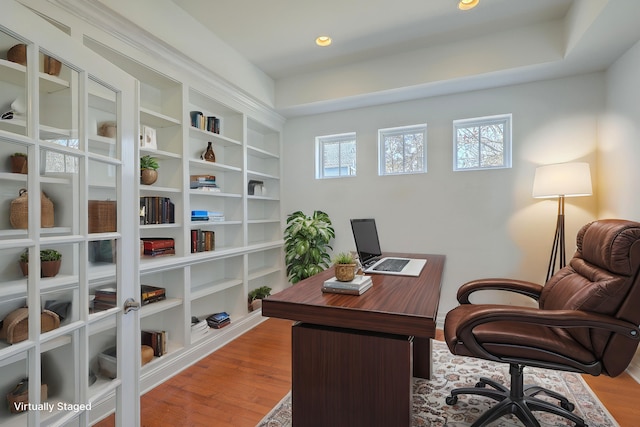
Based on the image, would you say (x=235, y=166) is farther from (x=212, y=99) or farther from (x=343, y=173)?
(x=343, y=173)

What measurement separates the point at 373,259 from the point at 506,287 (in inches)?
37.8

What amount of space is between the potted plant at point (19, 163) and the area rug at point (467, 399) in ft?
5.47

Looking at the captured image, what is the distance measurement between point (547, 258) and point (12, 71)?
3838 mm

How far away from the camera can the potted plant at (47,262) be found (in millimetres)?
920

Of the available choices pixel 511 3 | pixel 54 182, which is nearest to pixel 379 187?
pixel 511 3

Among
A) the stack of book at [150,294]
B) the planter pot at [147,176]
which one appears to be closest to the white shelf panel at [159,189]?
the planter pot at [147,176]

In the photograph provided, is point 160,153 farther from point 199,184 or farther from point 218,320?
point 218,320

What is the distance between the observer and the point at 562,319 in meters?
1.37

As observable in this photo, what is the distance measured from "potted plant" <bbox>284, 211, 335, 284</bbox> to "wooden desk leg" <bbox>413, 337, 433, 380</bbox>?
1.51 m

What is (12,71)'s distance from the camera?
0.95 meters

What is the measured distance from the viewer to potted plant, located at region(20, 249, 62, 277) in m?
0.92

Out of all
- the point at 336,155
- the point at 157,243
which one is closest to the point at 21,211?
the point at 157,243

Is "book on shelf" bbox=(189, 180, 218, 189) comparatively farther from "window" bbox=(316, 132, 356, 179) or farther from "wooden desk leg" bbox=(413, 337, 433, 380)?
"wooden desk leg" bbox=(413, 337, 433, 380)

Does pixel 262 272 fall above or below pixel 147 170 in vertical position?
below
